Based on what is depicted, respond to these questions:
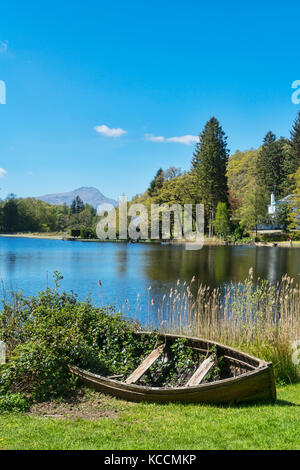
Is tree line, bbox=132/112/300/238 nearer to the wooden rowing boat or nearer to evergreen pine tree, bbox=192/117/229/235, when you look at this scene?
evergreen pine tree, bbox=192/117/229/235

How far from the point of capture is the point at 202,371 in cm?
571

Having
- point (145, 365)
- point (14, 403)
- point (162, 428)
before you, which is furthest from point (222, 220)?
point (162, 428)

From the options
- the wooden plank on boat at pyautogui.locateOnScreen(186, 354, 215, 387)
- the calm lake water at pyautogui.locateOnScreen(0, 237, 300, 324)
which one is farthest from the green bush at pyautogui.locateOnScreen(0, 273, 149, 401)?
the calm lake water at pyautogui.locateOnScreen(0, 237, 300, 324)

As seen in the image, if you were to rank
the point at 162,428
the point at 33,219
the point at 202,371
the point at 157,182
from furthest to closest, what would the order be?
the point at 33,219, the point at 157,182, the point at 202,371, the point at 162,428

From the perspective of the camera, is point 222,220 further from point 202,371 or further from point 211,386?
point 211,386
